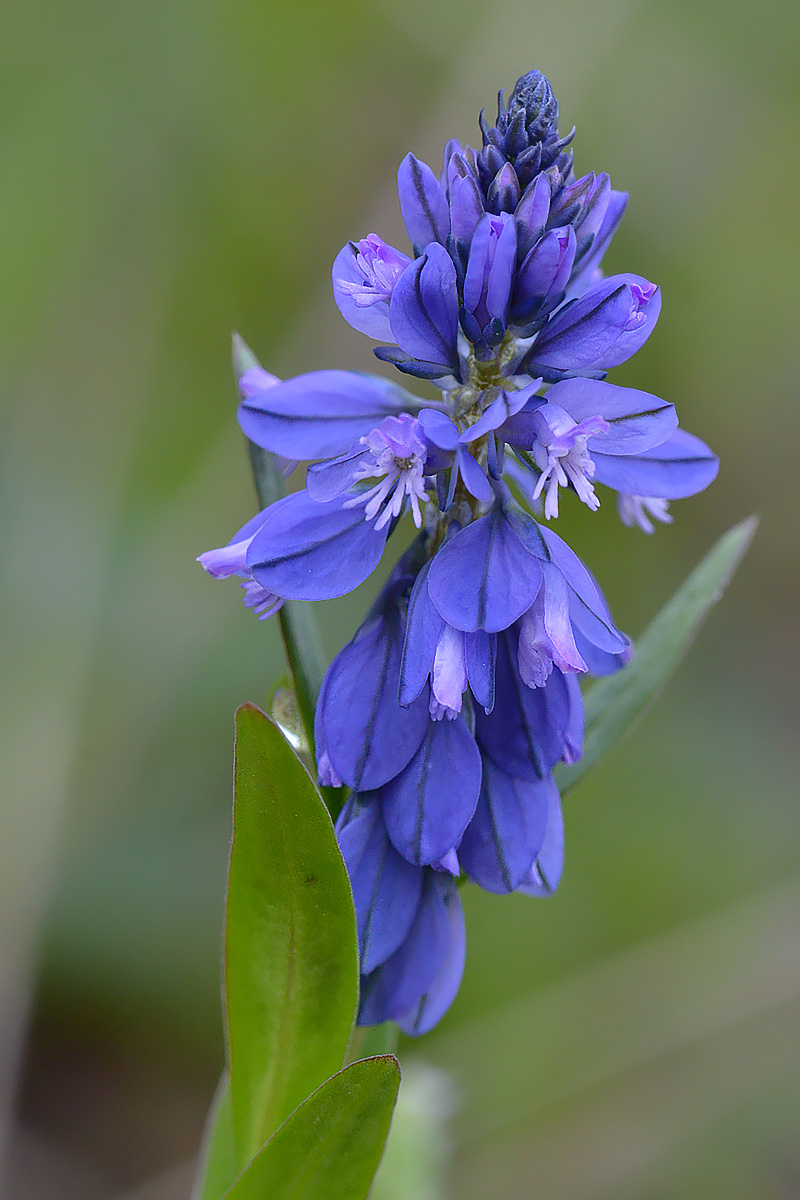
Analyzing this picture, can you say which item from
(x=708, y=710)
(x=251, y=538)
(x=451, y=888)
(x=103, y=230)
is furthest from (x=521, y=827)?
(x=103, y=230)

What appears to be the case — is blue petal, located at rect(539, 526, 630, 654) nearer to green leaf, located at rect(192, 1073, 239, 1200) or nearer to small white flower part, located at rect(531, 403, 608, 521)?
small white flower part, located at rect(531, 403, 608, 521)

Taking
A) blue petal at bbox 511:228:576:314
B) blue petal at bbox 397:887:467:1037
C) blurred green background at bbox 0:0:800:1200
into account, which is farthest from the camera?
blurred green background at bbox 0:0:800:1200

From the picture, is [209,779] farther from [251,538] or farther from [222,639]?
[251,538]

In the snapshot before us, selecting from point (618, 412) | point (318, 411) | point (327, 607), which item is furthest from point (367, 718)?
point (327, 607)

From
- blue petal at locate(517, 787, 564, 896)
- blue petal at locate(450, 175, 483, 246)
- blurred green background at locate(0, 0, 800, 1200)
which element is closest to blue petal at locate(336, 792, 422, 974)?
blue petal at locate(517, 787, 564, 896)

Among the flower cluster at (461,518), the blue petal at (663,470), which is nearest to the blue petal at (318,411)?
the flower cluster at (461,518)

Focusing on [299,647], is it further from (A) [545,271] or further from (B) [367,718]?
(A) [545,271]
